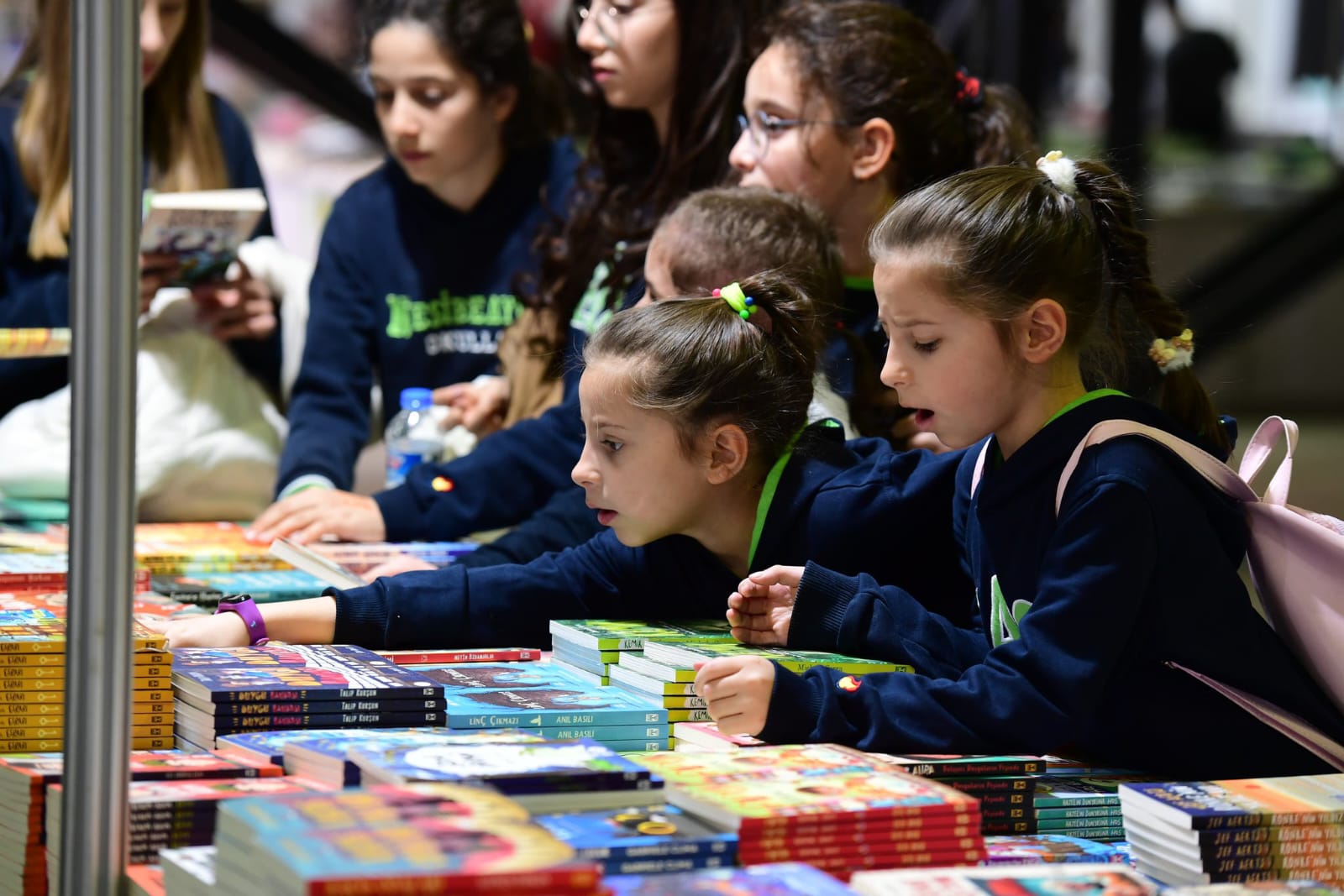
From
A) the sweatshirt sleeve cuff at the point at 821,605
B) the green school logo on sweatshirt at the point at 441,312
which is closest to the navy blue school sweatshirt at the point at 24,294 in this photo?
the green school logo on sweatshirt at the point at 441,312

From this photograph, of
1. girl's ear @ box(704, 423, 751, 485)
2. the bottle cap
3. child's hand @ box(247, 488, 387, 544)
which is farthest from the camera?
the bottle cap

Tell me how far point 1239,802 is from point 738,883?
500 millimetres

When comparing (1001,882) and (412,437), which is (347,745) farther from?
(412,437)

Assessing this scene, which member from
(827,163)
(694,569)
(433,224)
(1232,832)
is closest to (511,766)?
(1232,832)

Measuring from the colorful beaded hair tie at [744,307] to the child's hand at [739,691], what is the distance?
23.1 inches

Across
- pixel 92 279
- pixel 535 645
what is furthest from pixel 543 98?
pixel 92 279

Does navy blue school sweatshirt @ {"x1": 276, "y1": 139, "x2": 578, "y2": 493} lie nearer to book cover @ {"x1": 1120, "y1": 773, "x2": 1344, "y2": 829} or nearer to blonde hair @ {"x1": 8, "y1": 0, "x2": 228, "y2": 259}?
blonde hair @ {"x1": 8, "y1": 0, "x2": 228, "y2": 259}

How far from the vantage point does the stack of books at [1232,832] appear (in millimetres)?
1402

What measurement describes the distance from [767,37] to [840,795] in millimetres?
1846

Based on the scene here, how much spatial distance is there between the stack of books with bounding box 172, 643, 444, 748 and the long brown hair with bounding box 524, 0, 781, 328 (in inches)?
55.5

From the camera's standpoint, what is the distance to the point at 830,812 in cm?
136

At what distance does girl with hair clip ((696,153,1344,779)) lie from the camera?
1665 mm

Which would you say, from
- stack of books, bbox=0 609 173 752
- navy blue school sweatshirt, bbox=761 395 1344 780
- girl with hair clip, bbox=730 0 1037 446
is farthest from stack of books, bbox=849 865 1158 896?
girl with hair clip, bbox=730 0 1037 446

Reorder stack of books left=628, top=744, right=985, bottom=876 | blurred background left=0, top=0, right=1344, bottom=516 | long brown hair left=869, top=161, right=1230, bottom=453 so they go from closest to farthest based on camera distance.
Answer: stack of books left=628, top=744, right=985, bottom=876, long brown hair left=869, top=161, right=1230, bottom=453, blurred background left=0, top=0, right=1344, bottom=516
